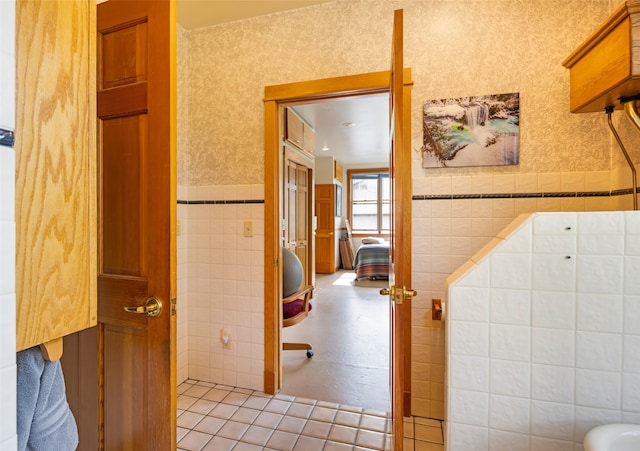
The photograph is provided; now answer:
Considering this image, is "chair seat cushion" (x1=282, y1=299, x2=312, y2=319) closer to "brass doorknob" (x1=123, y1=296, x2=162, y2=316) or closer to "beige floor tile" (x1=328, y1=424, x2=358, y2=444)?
"beige floor tile" (x1=328, y1=424, x2=358, y2=444)

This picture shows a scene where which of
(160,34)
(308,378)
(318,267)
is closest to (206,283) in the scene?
(308,378)

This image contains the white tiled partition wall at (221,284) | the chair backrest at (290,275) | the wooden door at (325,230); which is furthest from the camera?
the wooden door at (325,230)

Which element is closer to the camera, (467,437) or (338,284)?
(467,437)

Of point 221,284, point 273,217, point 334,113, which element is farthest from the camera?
point 334,113

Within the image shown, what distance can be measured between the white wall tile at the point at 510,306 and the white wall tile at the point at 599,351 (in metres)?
0.15

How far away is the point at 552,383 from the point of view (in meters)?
Answer: 0.96

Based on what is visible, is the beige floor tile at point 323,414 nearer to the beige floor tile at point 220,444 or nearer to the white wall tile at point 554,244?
the beige floor tile at point 220,444

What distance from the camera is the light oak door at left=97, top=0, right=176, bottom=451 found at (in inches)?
45.7

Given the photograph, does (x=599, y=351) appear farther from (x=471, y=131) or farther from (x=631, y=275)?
(x=471, y=131)

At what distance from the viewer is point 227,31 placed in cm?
227

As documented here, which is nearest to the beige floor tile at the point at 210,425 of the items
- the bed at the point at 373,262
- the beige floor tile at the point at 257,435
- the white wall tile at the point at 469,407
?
the beige floor tile at the point at 257,435

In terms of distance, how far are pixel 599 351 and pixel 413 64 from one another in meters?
1.68
